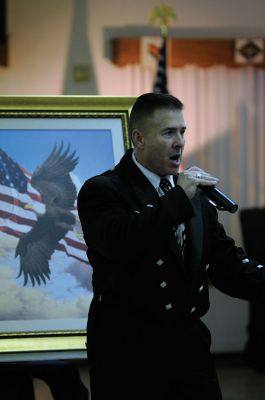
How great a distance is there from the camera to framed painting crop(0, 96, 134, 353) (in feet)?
8.92

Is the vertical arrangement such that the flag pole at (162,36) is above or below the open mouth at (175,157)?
above

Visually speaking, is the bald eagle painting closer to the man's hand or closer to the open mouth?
the open mouth

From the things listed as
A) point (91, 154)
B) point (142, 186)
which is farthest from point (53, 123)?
point (142, 186)

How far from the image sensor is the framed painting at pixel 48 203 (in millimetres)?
2719

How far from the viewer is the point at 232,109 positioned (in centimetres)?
573

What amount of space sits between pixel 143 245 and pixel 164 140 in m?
0.34

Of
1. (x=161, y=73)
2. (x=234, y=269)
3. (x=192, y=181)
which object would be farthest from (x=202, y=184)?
(x=161, y=73)

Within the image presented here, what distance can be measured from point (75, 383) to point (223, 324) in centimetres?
329

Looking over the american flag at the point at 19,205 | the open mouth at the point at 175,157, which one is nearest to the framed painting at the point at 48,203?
the american flag at the point at 19,205

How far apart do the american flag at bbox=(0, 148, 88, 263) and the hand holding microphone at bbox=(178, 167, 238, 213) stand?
0.86 meters

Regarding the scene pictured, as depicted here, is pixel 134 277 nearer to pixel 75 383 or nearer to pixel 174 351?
pixel 174 351

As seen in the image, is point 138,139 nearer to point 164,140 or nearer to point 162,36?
point 164,140

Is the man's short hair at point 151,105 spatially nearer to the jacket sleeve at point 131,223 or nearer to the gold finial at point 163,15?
the jacket sleeve at point 131,223

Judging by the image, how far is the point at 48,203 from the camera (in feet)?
9.10
